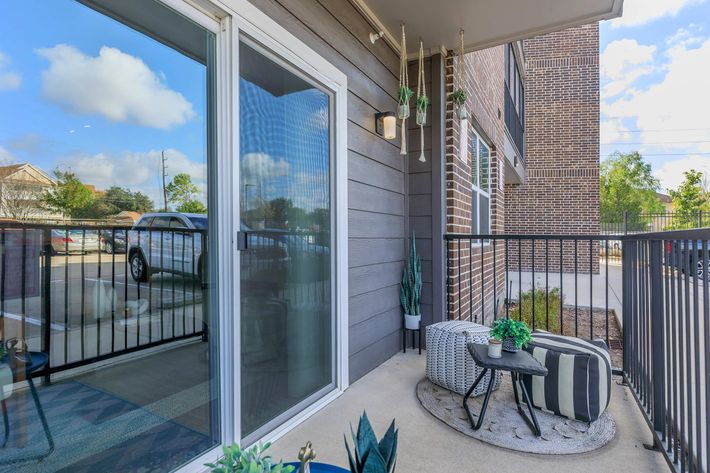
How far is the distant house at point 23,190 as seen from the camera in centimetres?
105

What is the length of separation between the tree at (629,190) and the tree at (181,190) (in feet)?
80.1

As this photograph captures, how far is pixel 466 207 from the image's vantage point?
3949 millimetres

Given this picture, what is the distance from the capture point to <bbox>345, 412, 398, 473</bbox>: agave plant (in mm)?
917

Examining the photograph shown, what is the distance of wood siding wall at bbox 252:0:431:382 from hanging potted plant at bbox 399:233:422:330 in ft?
0.23

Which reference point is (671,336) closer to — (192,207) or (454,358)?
(454,358)

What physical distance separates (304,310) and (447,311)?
164 centimetres

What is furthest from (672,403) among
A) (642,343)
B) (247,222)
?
(247,222)

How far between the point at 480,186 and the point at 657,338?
3.63m

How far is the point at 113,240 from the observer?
132 cm

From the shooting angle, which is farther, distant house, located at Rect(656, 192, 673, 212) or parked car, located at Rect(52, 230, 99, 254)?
distant house, located at Rect(656, 192, 673, 212)

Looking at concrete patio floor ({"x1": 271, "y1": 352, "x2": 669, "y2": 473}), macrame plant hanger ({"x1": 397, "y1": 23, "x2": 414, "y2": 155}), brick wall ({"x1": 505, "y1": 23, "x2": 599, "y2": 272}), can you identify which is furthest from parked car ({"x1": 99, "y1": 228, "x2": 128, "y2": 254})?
brick wall ({"x1": 505, "y1": 23, "x2": 599, "y2": 272})

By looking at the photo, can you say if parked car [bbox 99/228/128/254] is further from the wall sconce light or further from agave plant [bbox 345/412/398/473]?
the wall sconce light

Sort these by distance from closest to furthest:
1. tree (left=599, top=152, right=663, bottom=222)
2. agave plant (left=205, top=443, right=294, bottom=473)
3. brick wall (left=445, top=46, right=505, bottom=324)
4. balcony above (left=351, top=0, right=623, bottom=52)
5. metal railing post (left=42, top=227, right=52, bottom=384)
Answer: agave plant (left=205, top=443, right=294, bottom=473) → metal railing post (left=42, top=227, right=52, bottom=384) → balcony above (left=351, top=0, right=623, bottom=52) → brick wall (left=445, top=46, right=505, bottom=324) → tree (left=599, top=152, right=663, bottom=222)

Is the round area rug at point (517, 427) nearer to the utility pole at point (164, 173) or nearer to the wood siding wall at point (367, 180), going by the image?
the wood siding wall at point (367, 180)
